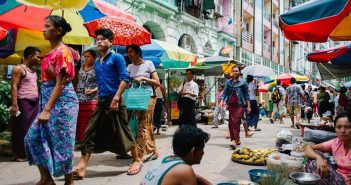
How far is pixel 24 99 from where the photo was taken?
5.60 metres

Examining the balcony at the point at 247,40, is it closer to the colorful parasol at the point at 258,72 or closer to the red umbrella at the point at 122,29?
the colorful parasol at the point at 258,72

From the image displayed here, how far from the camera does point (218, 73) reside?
Answer: 14.8 metres

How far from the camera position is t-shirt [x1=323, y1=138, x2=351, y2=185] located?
355cm

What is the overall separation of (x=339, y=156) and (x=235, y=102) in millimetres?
3683

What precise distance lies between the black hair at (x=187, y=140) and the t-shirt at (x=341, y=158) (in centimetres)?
196

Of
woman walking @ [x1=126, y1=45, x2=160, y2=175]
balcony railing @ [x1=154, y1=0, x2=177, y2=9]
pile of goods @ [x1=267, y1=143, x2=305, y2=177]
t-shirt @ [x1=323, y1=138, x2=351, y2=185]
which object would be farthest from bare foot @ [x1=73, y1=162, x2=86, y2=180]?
balcony railing @ [x1=154, y1=0, x2=177, y2=9]

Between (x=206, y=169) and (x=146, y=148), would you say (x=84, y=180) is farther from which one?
(x=206, y=169)

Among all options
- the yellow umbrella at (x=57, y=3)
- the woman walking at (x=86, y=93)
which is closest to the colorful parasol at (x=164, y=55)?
the woman walking at (x=86, y=93)

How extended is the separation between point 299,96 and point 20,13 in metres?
9.65

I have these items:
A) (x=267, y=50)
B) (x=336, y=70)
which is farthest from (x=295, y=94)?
(x=267, y=50)

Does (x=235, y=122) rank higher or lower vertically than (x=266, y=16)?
lower

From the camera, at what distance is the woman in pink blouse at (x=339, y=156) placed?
136 inches

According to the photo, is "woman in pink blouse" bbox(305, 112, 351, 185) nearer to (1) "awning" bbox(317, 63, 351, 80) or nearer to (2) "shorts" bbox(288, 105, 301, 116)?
(1) "awning" bbox(317, 63, 351, 80)

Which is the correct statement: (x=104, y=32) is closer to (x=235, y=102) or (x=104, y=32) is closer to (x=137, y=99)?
(x=137, y=99)
